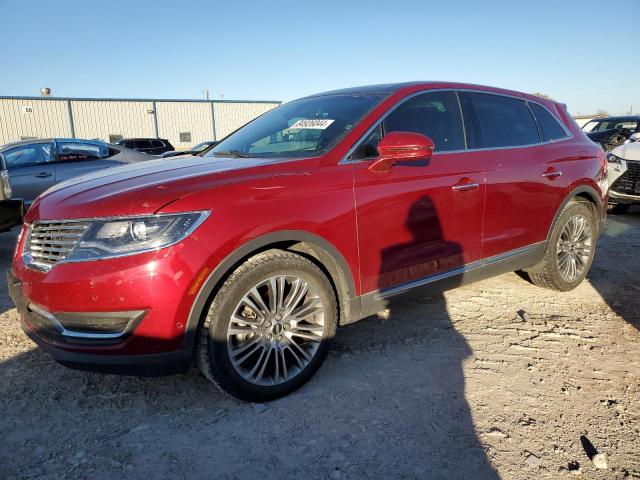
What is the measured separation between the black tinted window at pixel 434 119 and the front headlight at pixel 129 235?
5.12 feet

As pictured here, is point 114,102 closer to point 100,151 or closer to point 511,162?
point 100,151

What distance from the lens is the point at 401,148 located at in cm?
273

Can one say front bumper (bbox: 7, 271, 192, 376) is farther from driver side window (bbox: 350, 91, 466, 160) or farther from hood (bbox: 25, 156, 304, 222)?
driver side window (bbox: 350, 91, 466, 160)

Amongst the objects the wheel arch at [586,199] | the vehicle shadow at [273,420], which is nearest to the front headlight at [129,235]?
the vehicle shadow at [273,420]

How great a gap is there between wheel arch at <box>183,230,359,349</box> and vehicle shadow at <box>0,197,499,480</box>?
1.03ft

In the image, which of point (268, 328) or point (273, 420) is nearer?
point (273, 420)

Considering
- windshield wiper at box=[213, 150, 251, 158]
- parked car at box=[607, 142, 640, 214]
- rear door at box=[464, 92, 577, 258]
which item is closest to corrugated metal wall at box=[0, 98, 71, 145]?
windshield wiper at box=[213, 150, 251, 158]

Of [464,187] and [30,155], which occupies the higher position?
[30,155]

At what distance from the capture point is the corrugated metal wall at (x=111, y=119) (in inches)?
1073

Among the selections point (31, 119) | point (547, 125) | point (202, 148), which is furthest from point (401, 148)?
point (31, 119)

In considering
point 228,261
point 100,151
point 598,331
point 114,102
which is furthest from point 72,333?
point 114,102

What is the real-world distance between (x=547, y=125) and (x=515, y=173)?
918 mm

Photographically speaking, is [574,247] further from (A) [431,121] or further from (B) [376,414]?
(B) [376,414]

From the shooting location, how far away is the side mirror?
107 inches
